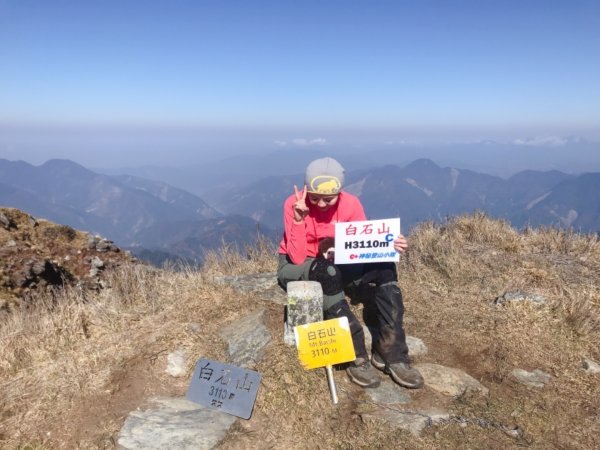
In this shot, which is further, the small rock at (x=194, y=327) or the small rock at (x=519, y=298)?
the small rock at (x=519, y=298)

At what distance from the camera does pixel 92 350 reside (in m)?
4.21

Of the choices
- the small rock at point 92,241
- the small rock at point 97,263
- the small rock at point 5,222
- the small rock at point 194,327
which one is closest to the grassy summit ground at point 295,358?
the small rock at point 194,327

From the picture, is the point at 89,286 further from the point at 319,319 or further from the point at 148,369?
the point at 319,319

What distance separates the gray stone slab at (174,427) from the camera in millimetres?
3000

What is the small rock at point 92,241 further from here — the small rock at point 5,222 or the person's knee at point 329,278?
the person's knee at point 329,278

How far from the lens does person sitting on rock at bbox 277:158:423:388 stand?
3912 millimetres

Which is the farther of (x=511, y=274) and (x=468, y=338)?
(x=511, y=274)

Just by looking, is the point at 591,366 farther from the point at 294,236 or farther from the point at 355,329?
the point at 294,236

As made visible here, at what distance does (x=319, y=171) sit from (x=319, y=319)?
4.98 ft

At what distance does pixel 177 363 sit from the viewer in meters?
3.99

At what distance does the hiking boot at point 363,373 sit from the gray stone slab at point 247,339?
0.90m

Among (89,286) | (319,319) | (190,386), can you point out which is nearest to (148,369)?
(190,386)

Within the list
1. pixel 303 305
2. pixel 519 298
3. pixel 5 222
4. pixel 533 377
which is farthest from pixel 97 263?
pixel 533 377

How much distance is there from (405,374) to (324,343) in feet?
2.79
